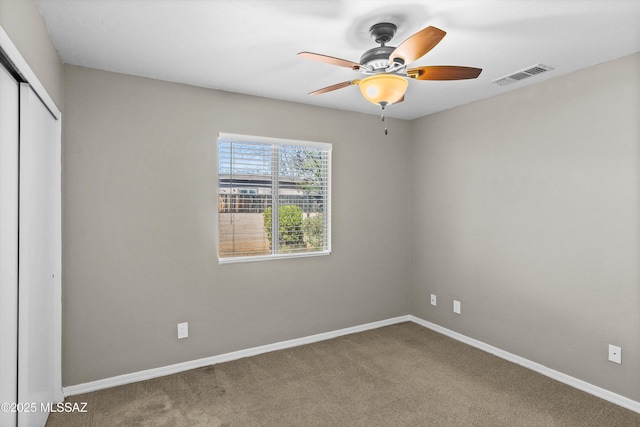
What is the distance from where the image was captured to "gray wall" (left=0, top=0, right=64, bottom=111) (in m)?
1.49

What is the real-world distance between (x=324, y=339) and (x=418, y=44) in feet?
9.87

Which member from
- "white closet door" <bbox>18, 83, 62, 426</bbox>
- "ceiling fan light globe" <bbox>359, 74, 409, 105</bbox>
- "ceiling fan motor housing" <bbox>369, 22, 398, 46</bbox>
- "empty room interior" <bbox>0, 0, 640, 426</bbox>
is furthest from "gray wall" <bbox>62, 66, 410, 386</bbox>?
"ceiling fan light globe" <bbox>359, 74, 409, 105</bbox>

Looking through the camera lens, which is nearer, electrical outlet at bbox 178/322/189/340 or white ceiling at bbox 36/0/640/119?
white ceiling at bbox 36/0/640/119

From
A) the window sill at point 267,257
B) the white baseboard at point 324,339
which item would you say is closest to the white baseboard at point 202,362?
the white baseboard at point 324,339

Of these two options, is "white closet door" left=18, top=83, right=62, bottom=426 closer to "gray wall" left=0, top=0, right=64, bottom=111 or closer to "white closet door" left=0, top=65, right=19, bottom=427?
"white closet door" left=0, top=65, right=19, bottom=427

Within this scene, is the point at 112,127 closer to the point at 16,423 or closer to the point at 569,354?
the point at 16,423

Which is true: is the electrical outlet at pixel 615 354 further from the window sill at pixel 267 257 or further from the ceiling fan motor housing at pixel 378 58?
the ceiling fan motor housing at pixel 378 58

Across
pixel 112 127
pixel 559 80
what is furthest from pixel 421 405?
pixel 112 127

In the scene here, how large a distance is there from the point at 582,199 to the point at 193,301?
326 centimetres

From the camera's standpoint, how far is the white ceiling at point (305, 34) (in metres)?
1.94

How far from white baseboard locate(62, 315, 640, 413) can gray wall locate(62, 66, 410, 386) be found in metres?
0.05

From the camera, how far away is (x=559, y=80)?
9.70 ft

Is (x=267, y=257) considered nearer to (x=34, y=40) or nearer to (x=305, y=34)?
(x=305, y=34)

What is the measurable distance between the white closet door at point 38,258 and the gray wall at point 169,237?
168 mm
